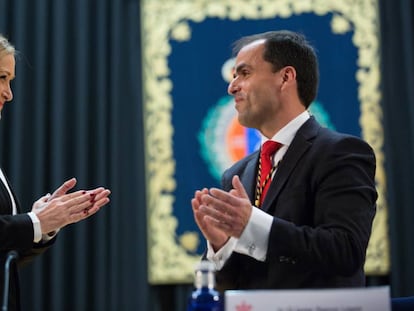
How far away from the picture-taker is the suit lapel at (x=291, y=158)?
78.9 inches

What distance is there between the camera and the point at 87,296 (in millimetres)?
3867

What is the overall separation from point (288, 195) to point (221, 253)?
261 millimetres

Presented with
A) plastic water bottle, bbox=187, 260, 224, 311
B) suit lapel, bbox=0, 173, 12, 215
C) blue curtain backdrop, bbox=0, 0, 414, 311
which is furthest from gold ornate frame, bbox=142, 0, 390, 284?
plastic water bottle, bbox=187, 260, 224, 311

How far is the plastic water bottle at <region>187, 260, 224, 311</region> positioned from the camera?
136 cm

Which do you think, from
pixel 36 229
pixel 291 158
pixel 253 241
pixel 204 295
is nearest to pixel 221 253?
pixel 253 241

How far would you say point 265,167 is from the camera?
216cm

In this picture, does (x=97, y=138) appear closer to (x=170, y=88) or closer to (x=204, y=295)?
(x=170, y=88)

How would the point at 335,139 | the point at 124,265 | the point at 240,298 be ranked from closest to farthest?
1. the point at 240,298
2. the point at 335,139
3. the point at 124,265

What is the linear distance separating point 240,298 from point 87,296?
2735 mm

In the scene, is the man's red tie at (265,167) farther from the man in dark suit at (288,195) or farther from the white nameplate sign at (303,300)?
the white nameplate sign at (303,300)

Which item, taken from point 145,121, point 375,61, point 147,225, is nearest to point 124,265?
point 147,225

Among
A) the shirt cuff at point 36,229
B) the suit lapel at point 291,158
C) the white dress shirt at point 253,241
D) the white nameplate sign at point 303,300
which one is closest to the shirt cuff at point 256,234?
the white dress shirt at point 253,241

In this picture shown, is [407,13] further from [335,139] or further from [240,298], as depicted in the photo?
[240,298]

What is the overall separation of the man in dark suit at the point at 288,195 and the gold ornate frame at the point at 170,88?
63.1 inches
